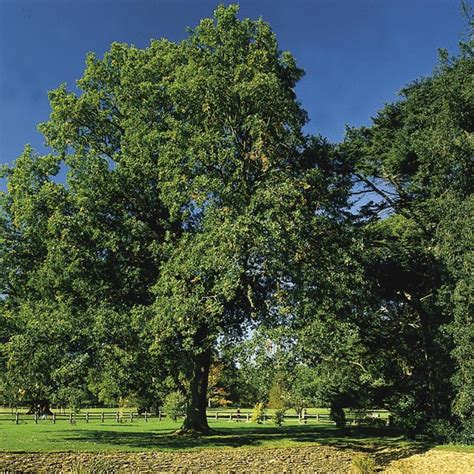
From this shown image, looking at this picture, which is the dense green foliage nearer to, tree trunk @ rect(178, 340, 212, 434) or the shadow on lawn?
tree trunk @ rect(178, 340, 212, 434)

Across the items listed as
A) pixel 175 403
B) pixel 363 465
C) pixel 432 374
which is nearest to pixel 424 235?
pixel 432 374

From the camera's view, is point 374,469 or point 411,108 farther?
point 411,108

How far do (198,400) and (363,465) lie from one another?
361 inches

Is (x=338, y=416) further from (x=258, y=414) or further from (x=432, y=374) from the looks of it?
(x=258, y=414)

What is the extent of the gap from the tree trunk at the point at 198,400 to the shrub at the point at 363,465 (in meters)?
7.68

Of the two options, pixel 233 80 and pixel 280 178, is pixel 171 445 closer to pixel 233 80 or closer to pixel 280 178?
pixel 280 178

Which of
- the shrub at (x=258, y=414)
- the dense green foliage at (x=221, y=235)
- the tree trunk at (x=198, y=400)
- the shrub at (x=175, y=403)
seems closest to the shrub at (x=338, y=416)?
the dense green foliage at (x=221, y=235)

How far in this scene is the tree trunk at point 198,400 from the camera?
24281 mm

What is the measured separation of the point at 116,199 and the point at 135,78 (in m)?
5.81

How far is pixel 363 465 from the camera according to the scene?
18516mm

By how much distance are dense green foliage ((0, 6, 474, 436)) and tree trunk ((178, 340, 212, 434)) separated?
0.33ft

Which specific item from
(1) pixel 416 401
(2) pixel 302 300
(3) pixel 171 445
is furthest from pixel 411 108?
(3) pixel 171 445

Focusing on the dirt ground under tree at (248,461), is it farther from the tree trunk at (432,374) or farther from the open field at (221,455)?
the tree trunk at (432,374)

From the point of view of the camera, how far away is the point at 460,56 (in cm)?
2436
